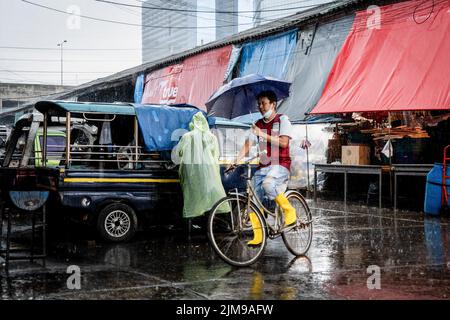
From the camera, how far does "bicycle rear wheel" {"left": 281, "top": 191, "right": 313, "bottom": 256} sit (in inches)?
288

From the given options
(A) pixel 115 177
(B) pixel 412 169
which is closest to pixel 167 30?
(B) pixel 412 169

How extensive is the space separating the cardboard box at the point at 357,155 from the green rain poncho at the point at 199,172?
686cm

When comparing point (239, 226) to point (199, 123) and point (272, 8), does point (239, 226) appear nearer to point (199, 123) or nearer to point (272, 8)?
point (199, 123)

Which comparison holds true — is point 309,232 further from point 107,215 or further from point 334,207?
point 334,207

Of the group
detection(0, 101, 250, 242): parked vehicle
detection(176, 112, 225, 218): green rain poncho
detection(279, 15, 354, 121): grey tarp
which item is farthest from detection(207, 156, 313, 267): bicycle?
detection(279, 15, 354, 121): grey tarp

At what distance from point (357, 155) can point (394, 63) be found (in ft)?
8.45

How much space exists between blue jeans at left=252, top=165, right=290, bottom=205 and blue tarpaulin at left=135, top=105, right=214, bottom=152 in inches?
88.6

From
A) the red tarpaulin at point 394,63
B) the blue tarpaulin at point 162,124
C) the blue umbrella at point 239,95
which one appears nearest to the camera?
the blue tarpaulin at point 162,124

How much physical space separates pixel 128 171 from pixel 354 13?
9.44 meters

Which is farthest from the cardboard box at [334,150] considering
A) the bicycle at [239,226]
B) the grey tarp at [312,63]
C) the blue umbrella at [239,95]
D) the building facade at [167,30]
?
the building facade at [167,30]

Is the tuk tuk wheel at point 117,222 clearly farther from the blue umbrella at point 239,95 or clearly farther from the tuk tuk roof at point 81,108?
A: the blue umbrella at point 239,95

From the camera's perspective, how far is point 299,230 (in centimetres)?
751

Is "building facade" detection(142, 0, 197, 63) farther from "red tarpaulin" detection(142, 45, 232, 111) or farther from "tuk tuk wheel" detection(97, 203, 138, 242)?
"tuk tuk wheel" detection(97, 203, 138, 242)

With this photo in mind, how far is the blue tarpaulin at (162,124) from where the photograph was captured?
8.86m
